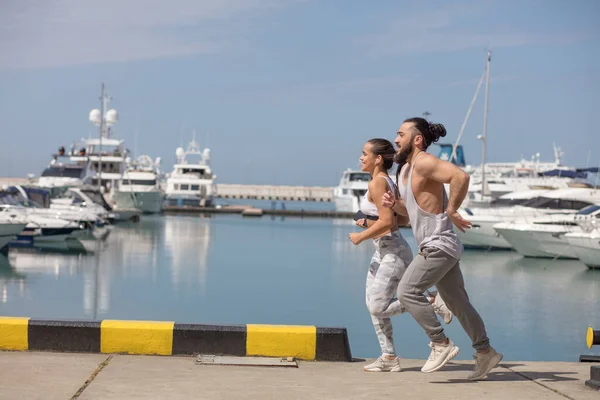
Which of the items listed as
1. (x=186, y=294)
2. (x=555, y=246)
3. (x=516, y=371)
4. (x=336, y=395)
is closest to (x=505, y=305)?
(x=186, y=294)

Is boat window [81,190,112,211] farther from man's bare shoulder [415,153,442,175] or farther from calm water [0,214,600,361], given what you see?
man's bare shoulder [415,153,442,175]

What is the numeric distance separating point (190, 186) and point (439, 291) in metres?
78.6

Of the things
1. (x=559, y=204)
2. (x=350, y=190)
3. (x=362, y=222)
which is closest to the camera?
(x=362, y=222)

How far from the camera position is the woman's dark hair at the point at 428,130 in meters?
6.25

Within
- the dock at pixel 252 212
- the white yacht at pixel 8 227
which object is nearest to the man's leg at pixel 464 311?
the white yacht at pixel 8 227

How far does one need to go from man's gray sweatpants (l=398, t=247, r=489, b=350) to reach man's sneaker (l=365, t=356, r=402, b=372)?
1.36 ft

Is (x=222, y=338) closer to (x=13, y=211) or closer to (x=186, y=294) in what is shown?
(x=186, y=294)

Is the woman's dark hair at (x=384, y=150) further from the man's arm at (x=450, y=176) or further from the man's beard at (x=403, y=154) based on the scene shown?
the man's arm at (x=450, y=176)

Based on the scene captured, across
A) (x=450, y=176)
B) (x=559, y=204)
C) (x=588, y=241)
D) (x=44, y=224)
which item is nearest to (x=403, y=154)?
(x=450, y=176)

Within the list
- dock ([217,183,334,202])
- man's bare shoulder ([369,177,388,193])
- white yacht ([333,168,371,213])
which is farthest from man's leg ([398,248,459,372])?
dock ([217,183,334,202])

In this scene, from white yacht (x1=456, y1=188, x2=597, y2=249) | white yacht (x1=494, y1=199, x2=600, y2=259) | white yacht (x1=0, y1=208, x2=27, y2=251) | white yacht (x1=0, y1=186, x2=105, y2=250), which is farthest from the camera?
white yacht (x1=456, y1=188, x2=597, y2=249)

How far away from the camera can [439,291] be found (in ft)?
20.3

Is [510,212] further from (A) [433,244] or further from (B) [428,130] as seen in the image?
(A) [433,244]

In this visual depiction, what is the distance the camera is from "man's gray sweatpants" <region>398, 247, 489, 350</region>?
5.98m
